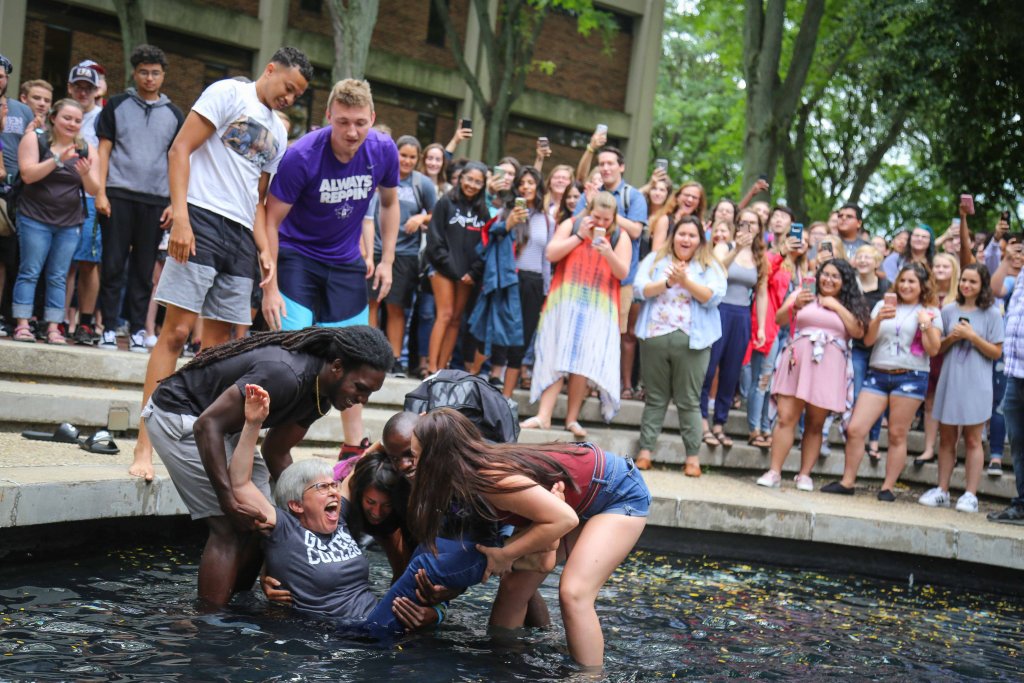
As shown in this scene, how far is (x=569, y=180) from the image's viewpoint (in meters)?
11.1

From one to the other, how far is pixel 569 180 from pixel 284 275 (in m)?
4.60

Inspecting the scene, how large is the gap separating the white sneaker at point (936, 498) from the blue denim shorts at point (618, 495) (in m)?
5.36

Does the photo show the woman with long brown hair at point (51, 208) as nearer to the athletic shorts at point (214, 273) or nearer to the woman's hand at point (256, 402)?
the athletic shorts at point (214, 273)

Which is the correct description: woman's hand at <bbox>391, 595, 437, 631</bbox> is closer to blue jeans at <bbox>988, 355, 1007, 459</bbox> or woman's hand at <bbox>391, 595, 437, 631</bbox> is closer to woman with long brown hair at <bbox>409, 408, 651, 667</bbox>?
woman with long brown hair at <bbox>409, 408, 651, 667</bbox>

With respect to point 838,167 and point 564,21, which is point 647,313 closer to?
point 564,21

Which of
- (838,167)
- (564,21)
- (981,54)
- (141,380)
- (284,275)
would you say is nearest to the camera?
(284,275)

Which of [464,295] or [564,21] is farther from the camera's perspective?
[564,21]

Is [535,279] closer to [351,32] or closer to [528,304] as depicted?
[528,304]

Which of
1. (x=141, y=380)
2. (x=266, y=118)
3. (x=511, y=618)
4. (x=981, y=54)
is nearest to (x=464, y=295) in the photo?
(x=141, y=380)

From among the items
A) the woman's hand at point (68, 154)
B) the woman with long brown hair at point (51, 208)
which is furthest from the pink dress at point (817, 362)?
the woman's hand at point (68, 154)

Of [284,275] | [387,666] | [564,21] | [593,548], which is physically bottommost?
[387,666]

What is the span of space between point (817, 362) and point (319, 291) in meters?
4.82

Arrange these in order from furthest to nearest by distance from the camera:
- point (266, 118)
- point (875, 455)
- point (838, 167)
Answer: point (838, 167) < point (875, 455) < point (266, 118)

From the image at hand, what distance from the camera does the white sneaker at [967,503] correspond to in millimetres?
9781
